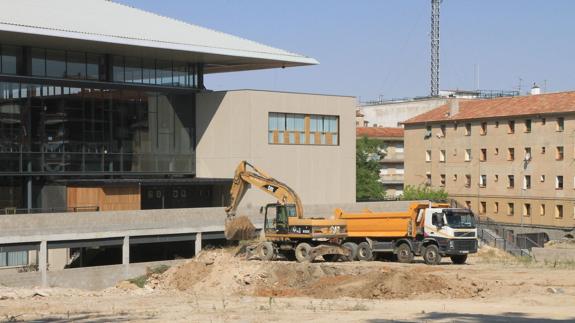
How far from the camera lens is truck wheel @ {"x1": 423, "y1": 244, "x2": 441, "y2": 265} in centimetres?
4416

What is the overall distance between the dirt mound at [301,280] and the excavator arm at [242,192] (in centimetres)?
386

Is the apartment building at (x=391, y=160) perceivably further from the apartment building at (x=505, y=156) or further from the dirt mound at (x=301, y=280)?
the dirt mound at (x=301, y=280)

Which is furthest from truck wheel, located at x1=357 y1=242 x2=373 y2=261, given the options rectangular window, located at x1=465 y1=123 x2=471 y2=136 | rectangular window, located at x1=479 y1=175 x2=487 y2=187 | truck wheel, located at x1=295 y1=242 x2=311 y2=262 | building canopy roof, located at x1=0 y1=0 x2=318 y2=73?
rectangular window, located at x1=465 y1=123 x2=471 y2=136

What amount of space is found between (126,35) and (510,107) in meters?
45.6

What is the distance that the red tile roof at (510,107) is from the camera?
3339 inches

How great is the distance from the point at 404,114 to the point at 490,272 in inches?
3508

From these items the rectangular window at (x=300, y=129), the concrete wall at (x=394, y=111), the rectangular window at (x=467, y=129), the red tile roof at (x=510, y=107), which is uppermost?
the concrete wall at (x=394, y=111)

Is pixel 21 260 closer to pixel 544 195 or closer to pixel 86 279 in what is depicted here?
pixel 86 279

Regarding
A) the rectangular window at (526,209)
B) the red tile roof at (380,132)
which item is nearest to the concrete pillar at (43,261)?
the rectangular window at (526,209)

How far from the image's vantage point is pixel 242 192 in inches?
1905

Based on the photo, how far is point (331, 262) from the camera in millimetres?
44594

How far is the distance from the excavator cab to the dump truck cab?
5.84m

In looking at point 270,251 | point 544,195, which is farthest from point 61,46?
point 544,195

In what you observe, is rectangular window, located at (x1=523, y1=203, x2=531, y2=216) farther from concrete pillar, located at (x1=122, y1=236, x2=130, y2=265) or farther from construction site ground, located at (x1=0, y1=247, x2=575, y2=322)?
concrete pillar, located at (x1=122, y1=236, x2=130, y2=265)
